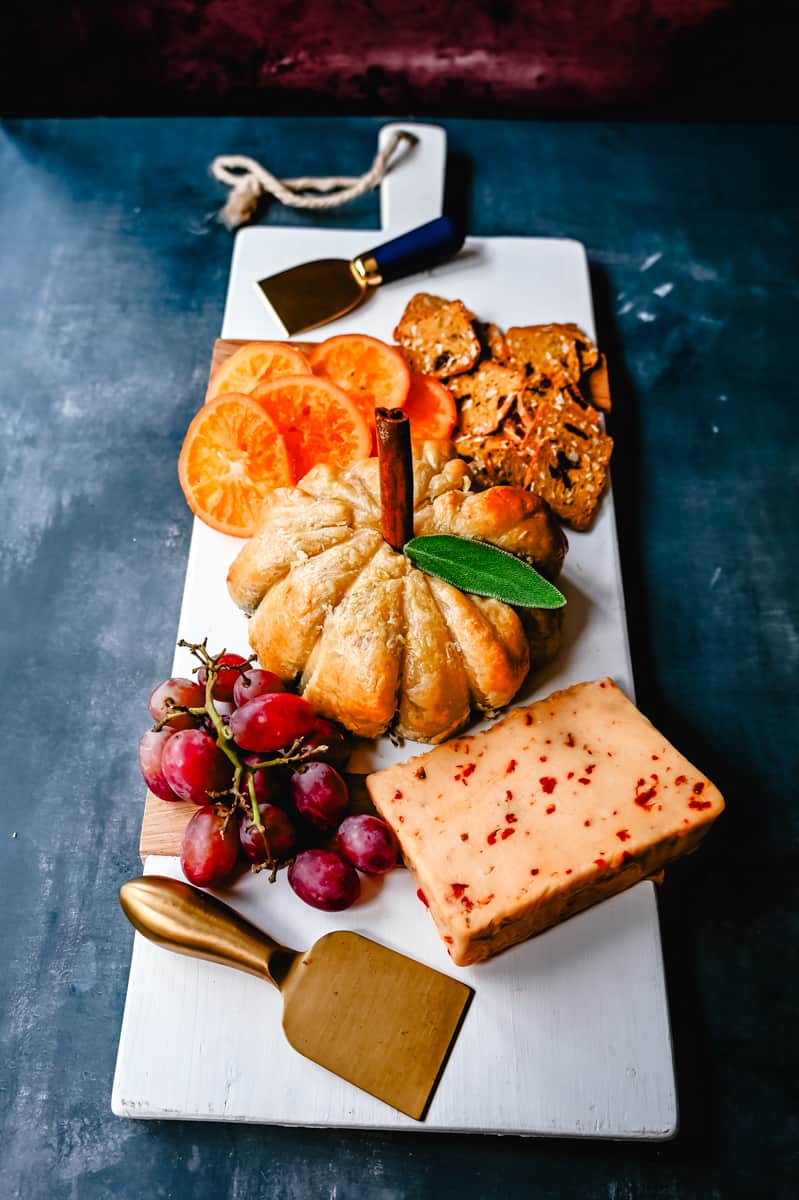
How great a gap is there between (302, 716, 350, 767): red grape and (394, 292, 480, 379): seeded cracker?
102 centimetres

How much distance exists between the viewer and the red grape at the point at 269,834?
199 centimetres

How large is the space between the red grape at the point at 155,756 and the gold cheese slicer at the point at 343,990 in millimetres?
181

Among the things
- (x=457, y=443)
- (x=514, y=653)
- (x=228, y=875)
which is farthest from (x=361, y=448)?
(x=228, y=875)

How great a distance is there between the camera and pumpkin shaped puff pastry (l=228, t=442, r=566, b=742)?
2084 millimetres

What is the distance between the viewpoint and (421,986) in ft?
6.52

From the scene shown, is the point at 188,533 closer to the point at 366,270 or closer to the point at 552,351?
the point at 366,270

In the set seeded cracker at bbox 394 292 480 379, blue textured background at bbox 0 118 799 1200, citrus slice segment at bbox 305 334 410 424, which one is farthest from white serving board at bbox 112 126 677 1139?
seeded cracker at bbox 394 292 480 379

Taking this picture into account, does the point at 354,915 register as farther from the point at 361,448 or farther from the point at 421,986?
the point at 361,448

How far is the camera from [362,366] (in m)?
2.62

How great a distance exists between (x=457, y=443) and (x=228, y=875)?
1.15 metres

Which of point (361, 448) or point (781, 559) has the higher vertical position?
point (361, 448)

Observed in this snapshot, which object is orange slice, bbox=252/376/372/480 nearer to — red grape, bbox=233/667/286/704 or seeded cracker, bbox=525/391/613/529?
seeded cracker, bbox=525/391/613/529

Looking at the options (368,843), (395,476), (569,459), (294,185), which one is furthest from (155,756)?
(294,185)

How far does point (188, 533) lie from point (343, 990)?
1238 millimetres
